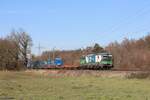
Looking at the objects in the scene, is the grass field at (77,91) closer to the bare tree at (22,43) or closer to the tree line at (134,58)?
the tree line at (134,58)

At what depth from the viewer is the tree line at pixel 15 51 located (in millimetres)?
143625

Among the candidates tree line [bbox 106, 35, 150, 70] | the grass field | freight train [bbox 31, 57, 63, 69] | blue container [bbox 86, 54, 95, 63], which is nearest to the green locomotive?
blue container [bbox 86, 54, 95, 63]

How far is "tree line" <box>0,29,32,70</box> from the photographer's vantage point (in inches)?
5655

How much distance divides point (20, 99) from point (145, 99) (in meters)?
7.01

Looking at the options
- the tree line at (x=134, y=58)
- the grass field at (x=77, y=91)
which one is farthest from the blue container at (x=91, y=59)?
the grass field at (x=77, y=91)

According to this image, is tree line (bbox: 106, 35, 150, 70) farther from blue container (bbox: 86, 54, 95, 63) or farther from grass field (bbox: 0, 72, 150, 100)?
grass field (bbox: 0, 72, 150, 100)

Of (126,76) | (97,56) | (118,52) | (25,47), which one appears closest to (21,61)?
(25,47)

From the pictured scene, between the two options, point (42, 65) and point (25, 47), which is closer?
point (42, 65)

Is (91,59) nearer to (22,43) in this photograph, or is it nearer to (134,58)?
(134,58)

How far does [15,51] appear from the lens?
507 feet

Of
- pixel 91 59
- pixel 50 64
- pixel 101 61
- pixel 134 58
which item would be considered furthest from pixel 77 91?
pixel 50 64

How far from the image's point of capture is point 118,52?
12331 cm

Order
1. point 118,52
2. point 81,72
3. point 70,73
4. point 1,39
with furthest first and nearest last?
point 1,39 → point 118,52 → point 70,73 → point 81,72

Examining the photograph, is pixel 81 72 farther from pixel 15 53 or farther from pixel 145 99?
pixel 15 53
